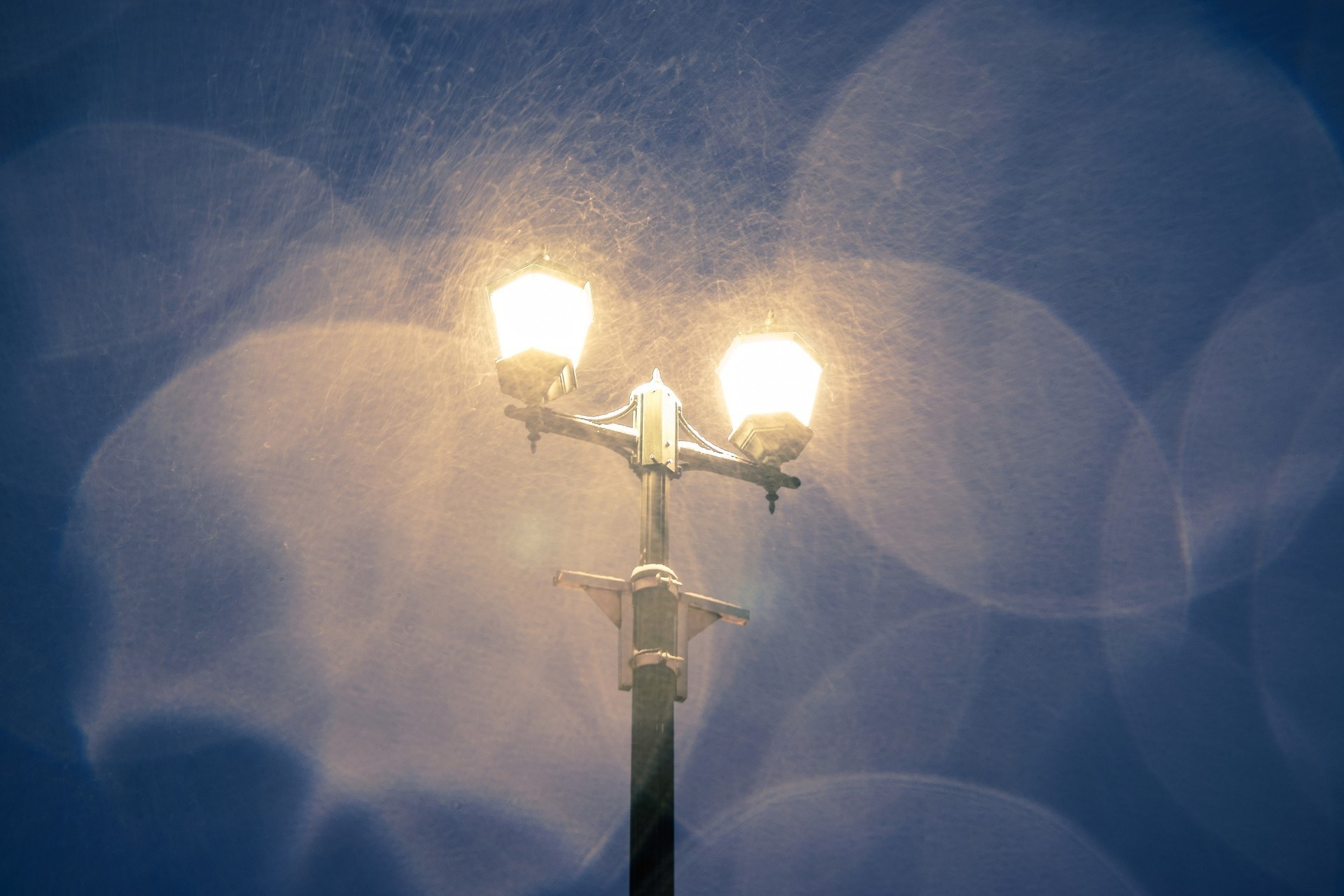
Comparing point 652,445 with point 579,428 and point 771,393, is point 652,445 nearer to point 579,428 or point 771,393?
point 579,428

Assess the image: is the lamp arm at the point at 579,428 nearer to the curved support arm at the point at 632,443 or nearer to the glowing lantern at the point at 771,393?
the curved support arm at the point at 632,443

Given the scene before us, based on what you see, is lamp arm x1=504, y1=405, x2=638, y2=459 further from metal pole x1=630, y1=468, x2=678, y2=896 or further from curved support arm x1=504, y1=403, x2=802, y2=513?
metal pole x1=630, y1=468, x2=678, y2=896

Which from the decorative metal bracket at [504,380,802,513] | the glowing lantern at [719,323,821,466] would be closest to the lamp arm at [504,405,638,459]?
the decorative metal bracket at [504,380,802,513]

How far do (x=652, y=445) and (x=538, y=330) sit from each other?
33.9 inches

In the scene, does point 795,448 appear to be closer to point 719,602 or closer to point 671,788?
point 719,602

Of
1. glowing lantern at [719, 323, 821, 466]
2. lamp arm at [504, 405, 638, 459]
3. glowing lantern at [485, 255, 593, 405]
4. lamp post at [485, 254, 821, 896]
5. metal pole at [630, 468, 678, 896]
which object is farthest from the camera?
glowing lantern at [719, 323, 821, 466]

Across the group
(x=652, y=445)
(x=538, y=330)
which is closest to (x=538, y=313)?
(x=538, y=330)

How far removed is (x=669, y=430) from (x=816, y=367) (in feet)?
3.11

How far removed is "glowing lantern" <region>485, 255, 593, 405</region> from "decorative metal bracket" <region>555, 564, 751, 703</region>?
37.5 inches

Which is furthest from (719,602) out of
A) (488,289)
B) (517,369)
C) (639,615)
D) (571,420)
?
(488,289)

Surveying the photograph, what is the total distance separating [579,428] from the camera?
4816 mm

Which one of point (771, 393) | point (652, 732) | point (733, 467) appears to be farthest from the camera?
point (733, 467)

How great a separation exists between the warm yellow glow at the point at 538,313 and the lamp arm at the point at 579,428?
29cm

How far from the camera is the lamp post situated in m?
3.77
